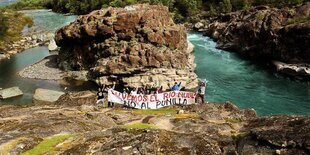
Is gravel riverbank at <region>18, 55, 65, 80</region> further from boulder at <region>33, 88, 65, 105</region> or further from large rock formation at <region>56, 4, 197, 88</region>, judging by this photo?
boulder at <region>33, 88, 65, 105</region>

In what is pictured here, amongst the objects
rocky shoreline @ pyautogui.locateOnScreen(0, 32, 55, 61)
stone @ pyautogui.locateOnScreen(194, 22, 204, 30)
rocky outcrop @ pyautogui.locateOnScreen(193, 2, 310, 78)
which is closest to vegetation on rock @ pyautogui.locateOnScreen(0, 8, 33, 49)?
rocky shoreline @ pyautogui.locateOnScreen(0, 32, 55, 61)

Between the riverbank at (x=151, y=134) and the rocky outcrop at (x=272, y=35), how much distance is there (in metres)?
55.0

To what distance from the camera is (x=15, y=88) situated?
63938mm

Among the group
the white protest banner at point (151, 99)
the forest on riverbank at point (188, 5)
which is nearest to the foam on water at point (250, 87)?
the white protest banner at point (151, 99)

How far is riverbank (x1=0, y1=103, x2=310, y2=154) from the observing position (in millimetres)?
18734

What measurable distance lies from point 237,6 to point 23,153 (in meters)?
140

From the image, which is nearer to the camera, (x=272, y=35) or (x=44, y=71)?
(x=44, y=71)

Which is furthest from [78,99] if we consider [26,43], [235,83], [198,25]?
[198,25]

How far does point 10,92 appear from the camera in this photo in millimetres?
62625

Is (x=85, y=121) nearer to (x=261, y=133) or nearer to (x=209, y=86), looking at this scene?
(x=261, y=133)

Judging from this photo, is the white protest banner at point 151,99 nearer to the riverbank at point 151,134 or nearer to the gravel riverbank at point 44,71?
the riverbank at point 151,134

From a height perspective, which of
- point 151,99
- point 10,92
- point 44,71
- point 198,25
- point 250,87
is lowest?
point 44,71

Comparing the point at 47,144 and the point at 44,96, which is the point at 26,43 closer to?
the point at 44,96

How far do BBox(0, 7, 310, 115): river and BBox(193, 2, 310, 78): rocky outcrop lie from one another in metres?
4.13
